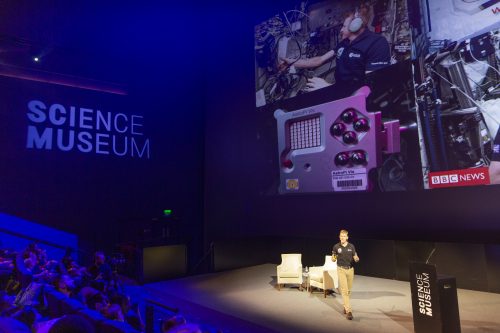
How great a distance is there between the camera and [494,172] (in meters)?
5.28

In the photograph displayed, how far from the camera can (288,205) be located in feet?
27.7

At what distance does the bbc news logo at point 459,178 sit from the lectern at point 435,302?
91.3 inches

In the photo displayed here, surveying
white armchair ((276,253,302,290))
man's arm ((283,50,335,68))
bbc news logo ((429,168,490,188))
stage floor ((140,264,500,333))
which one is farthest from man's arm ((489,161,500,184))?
man's arm ((283,50,335,68))

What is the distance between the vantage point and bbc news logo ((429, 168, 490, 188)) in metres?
5.40

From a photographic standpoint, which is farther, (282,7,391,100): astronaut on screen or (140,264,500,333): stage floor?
(282,7,391,100): astronaut on screen

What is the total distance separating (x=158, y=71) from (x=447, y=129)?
22.7ft

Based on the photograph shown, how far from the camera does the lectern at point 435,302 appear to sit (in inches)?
144

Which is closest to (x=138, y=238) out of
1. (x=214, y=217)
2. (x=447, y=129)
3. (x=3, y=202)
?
(x=214, y=217)

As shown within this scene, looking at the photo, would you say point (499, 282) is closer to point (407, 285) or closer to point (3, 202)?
point (407, 285)

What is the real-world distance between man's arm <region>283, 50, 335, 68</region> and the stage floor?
4360 mm

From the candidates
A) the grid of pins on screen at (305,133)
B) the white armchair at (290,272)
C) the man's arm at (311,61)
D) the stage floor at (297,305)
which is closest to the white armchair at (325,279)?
the stage floor at (297,305)

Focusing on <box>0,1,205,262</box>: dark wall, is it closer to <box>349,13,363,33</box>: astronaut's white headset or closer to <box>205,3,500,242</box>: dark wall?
<box>205,3,500,242</box>: dark wall

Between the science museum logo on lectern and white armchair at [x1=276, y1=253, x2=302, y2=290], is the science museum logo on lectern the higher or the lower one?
the higher one

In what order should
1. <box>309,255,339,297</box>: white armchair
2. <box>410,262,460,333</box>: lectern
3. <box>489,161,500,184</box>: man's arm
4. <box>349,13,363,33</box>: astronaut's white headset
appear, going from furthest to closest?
1. <box>349,13,363,33</box>: astronaut's white headset
2. <box>309,255,339,297</box>: white armchair
3. <box>489,161,500,184</box>: man's arm
4. <box>410,262,460,333</box>: lectern
